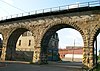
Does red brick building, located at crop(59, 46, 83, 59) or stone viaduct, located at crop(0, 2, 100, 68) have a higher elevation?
stone viaduct, located at crop(0, 2, 100, 68)

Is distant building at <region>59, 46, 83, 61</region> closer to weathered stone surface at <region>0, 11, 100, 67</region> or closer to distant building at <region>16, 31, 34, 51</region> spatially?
distant building at <region>16, 31, 34, 51</region>

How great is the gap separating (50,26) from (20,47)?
940 inches

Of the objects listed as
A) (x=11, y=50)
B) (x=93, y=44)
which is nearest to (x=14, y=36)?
(x=11, y=50)

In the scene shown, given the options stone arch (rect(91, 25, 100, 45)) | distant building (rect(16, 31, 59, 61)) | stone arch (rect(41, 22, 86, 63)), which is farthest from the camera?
distant building (rect(16, 31, 59, 61))

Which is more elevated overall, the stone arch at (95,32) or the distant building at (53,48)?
the stone arch at (95,32)

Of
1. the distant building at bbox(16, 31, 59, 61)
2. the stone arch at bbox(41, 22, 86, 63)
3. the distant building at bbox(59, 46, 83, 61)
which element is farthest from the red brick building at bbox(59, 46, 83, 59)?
the stone arch at bbox(41, 22, 86, 63)

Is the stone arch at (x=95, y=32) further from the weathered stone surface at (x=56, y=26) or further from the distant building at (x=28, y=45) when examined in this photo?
the distant building at (x=28, y=45)

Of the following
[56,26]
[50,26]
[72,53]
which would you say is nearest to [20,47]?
[50,26]

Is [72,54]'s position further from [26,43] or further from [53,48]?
[26,43]

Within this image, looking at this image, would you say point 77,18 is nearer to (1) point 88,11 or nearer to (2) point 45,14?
(1) point 88,11

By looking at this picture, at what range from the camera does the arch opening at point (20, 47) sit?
34.9 m

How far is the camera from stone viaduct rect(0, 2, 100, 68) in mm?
24234

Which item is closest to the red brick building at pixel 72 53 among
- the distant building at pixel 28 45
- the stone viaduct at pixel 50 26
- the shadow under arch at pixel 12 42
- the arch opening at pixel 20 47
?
the distant building at pixel 28 45

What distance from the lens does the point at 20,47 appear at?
164ft
